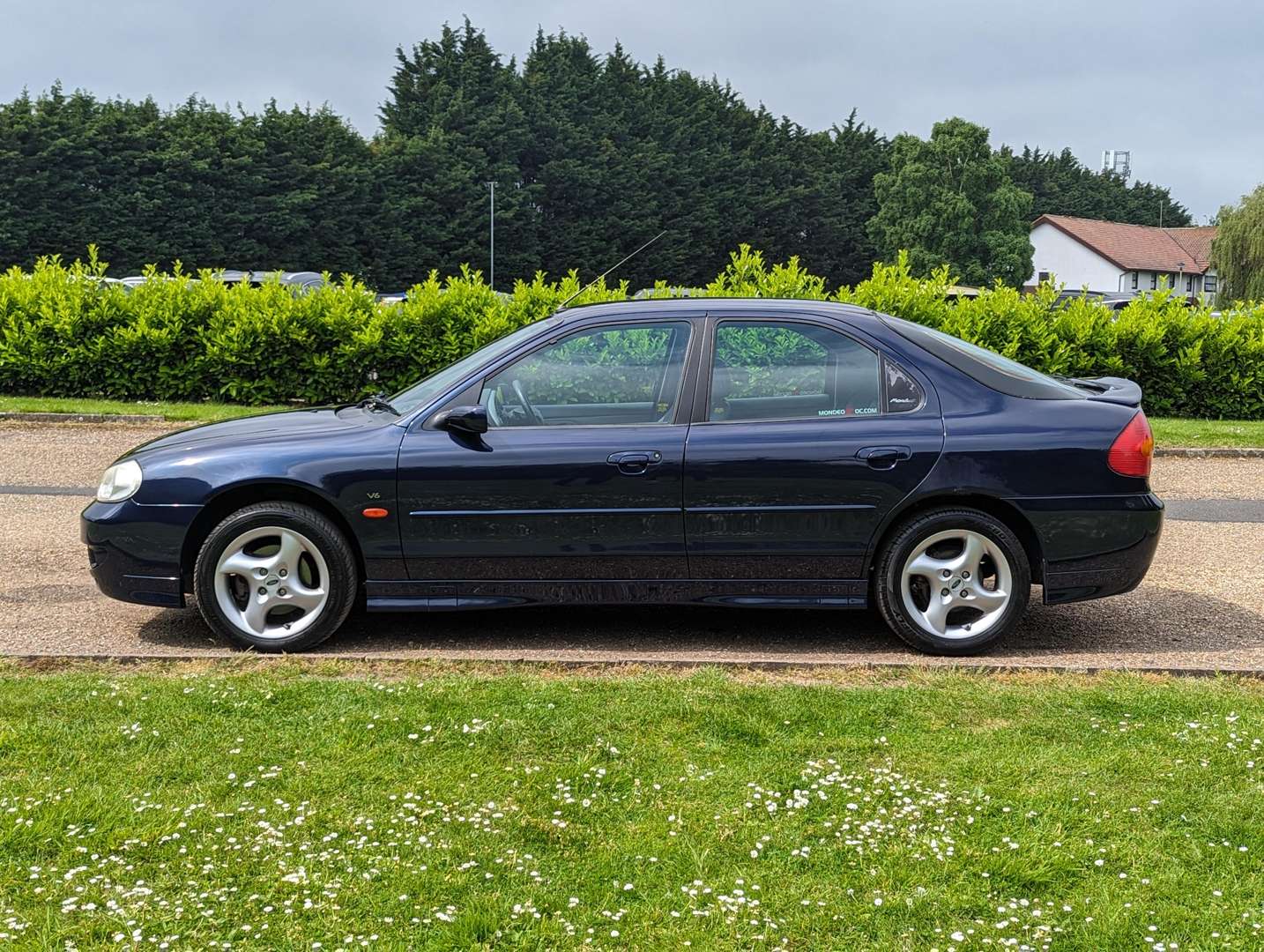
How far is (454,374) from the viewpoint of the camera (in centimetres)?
593

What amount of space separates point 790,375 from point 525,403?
1.23m

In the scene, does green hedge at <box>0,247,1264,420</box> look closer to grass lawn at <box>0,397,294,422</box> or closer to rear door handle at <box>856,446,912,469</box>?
grass lawn at <box>0,397,294,422</box>

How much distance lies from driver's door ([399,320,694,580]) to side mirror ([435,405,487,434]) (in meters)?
0.04

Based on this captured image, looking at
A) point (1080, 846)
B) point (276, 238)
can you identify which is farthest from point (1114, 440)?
point (276, 238)

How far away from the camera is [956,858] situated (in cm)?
344

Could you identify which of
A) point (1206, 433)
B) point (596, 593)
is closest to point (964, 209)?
point (1206, 433)

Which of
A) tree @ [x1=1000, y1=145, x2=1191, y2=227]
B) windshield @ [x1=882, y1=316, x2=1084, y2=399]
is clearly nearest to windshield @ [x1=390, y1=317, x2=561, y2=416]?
windshield @ [x1=882, y1=316, x2=1084, y2=399]

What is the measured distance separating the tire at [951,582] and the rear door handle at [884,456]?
0.94 feet

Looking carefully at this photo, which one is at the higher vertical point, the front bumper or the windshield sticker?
the windshield sticker

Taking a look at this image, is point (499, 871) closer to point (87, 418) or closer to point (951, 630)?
point (951, 630)

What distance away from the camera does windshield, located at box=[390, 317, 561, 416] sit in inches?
226

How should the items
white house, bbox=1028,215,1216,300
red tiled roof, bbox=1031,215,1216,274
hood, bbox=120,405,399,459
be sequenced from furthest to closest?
red tiled roof, bbox=1031,215,1216,274 → white house, bbox=1028,215,1216,300 → hood, bbox=120,405,399,459

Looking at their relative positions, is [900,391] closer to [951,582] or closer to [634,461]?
[951,582]

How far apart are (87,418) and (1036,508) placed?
446 inches
